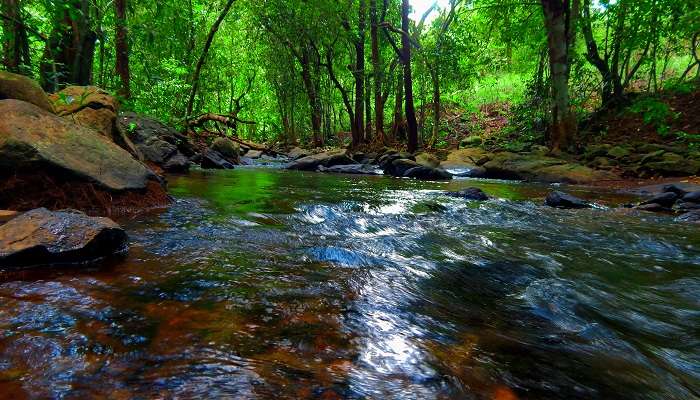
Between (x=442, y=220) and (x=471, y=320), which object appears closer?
(x=471, y=320)

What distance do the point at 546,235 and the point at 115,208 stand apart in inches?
184

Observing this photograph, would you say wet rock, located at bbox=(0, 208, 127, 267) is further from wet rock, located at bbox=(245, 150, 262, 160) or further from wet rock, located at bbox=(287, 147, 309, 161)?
wet rock, located at bbox=(245, 150, 262, 160)

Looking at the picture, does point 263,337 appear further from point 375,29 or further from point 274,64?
point 274,64

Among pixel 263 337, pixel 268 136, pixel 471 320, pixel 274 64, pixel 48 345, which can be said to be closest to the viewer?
pixel 48 345

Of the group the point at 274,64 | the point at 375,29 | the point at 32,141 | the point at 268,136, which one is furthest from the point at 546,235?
the point at 268,136

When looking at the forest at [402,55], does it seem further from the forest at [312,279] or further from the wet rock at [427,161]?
the wet rock at [427,161]

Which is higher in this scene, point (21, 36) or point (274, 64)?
point (274, 64)

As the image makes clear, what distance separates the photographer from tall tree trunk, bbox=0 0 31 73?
18.6 ft

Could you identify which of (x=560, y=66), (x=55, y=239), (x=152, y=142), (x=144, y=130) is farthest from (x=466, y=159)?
(x=55, y=239)

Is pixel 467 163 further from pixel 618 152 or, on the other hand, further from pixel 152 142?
pixel 152 142

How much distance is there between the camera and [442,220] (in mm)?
5234

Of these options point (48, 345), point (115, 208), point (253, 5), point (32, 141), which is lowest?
point (48, 345)

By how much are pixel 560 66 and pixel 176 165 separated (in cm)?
1048

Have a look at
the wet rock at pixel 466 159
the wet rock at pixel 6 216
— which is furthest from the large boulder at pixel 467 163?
the wet rock at pixel 6 216
